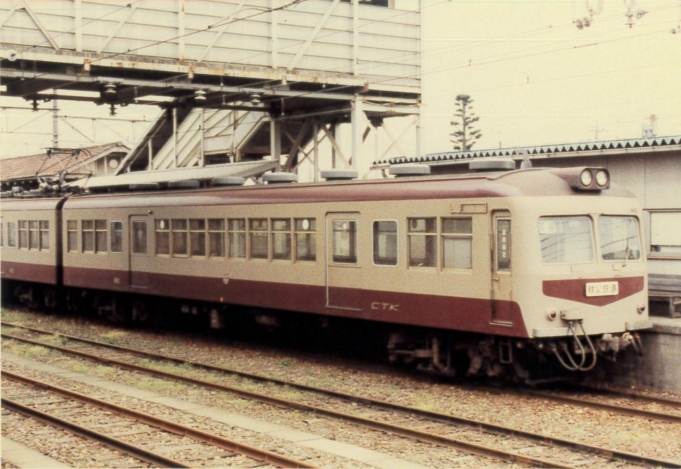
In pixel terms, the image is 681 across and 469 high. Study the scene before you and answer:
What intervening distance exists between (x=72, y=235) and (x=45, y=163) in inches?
939

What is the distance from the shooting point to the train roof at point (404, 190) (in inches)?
450

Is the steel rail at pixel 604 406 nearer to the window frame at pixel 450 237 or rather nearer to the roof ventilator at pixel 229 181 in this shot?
the window frame at pixel 450 237

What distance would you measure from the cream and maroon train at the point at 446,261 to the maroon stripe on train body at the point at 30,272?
6261 mm

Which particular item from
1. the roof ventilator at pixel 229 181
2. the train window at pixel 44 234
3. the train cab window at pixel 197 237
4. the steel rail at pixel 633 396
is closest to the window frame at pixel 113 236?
the train cab window at pixel 197 237

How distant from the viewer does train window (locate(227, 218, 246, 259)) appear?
631 inches

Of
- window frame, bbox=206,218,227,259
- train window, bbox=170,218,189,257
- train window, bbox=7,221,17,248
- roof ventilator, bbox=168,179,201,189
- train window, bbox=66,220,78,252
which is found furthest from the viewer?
train window, bbox=7,221,17,248

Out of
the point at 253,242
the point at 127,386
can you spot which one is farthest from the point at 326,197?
the point at 127,386

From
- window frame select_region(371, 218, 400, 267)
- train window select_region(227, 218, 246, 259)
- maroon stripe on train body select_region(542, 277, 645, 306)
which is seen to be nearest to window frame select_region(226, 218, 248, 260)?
train window select_region(227, 218, 246, 259)

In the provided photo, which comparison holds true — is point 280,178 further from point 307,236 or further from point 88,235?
point 88,235

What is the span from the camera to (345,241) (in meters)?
13.8

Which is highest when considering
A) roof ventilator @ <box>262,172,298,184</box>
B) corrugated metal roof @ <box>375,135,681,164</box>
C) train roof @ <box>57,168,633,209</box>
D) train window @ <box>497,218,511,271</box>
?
corrugated metal roof @ <box>375,135,681,164</box>

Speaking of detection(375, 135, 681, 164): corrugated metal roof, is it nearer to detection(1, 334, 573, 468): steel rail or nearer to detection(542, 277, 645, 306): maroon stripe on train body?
detection(542, 277, 645, 306): maroon stripe on train body

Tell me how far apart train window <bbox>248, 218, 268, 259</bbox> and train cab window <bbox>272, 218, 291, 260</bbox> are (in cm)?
25

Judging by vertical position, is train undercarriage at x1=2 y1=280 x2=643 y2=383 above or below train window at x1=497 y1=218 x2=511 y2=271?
below
